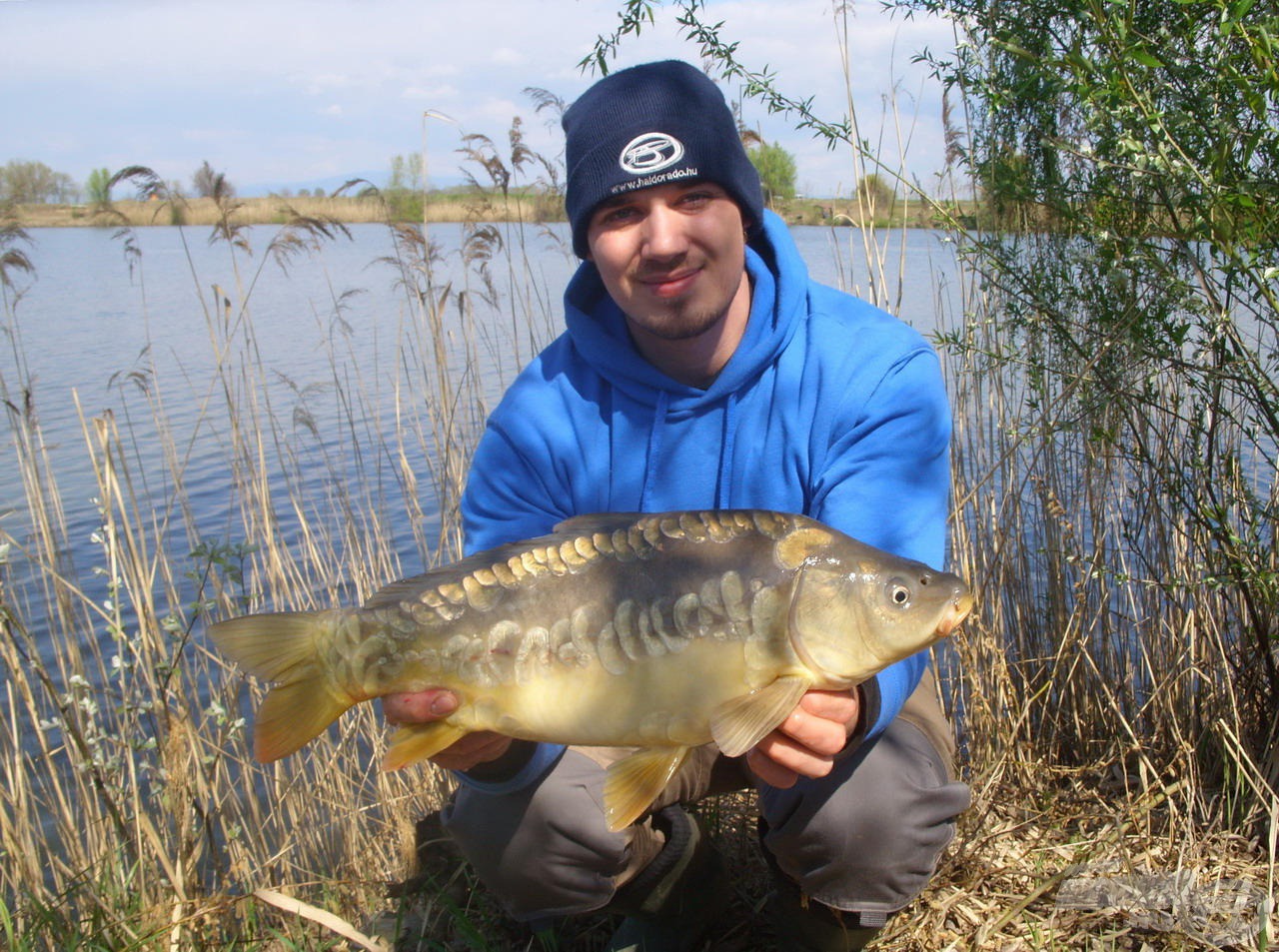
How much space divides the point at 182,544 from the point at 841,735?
188 inches

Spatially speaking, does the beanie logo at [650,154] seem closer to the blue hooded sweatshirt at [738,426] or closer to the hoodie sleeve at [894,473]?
the blue hooded sweatshirt at [738,426]

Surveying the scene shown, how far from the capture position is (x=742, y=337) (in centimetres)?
231

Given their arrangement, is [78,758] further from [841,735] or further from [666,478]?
[841,735]

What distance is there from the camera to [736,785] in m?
2.38

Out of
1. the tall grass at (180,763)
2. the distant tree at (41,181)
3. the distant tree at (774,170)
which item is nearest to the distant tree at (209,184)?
the tall grass at (180,763)

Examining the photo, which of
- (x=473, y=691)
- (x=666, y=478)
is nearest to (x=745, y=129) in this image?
(x=666, y=478)

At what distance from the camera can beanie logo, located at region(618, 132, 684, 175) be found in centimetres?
220

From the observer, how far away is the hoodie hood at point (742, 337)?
7.41 ft

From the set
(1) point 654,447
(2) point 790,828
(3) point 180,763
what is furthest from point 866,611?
(3) point 180,763

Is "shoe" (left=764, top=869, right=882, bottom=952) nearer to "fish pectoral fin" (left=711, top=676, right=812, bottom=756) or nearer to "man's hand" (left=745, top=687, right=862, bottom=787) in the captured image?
"man's hand" (left=745, top=687, right=862, bottom=787)

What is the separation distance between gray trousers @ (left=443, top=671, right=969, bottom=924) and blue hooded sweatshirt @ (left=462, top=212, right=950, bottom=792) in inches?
3.8

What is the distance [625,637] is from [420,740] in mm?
385

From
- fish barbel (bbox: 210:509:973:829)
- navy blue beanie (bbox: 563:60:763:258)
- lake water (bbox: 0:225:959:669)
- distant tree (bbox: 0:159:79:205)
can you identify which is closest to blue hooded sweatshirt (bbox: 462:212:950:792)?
navy blue beanie (bbox: 563:60:763:258)

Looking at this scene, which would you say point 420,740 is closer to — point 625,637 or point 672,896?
point 625,637
